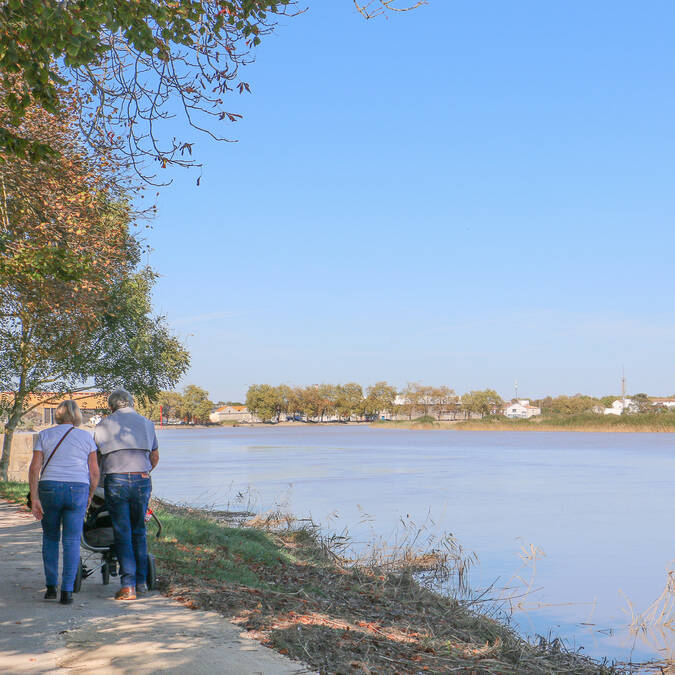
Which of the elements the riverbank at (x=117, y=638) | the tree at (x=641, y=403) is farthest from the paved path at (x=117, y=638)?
the tree at (x=641, y=403)

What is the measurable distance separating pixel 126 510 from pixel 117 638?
1.71 m

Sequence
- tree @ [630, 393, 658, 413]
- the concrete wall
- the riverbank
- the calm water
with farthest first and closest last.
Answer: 1. tree @ [630, 393, 658, 413]
2. the concrete wall
3. the calm water
4. the riverbank

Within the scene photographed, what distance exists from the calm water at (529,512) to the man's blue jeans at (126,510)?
701cm

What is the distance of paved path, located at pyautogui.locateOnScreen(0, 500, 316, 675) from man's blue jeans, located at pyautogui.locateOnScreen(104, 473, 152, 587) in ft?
1.20

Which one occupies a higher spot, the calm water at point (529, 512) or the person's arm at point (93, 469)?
the person's arm at point (93, 469)

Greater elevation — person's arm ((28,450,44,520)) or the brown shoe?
person's arm ((28,450,44,520))

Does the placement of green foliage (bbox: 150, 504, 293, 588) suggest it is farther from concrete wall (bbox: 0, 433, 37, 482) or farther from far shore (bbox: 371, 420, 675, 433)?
far shore (bbox: 371, 420, 675, 433)

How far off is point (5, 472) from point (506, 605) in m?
15.9

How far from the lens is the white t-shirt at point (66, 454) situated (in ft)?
25.1

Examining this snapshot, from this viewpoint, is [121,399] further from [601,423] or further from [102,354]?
[601,423]

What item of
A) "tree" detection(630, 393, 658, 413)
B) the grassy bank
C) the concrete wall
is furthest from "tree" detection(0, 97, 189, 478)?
"tree" detection(630, 393, 658, 413)

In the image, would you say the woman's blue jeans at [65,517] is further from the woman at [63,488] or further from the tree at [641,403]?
the tree at [641,403]

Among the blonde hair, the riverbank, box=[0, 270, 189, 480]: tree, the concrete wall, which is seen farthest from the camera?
the concrete wall

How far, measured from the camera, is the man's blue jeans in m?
8.02
